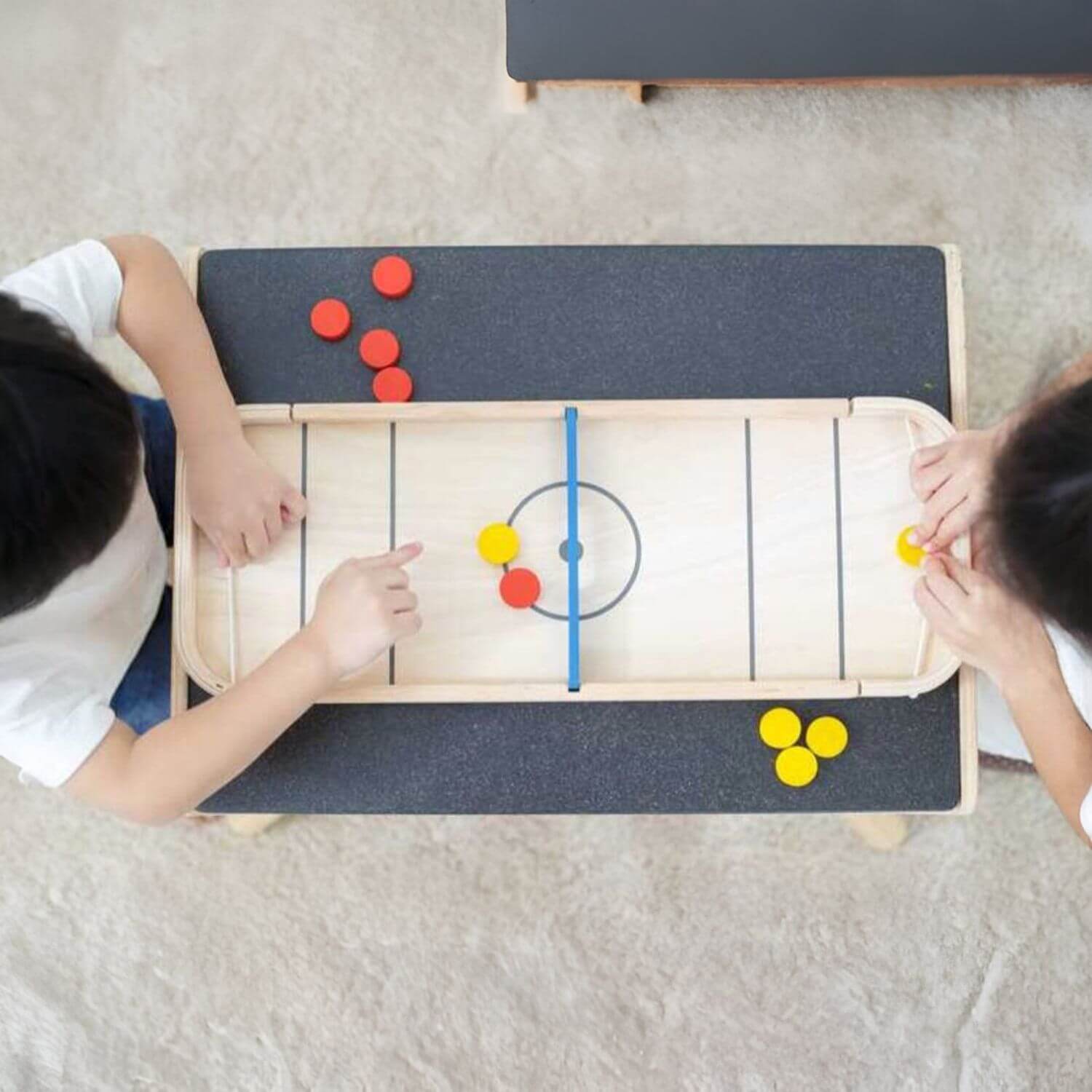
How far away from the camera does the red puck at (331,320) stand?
2.65ft

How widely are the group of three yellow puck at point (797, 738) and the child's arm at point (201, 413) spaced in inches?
13.2

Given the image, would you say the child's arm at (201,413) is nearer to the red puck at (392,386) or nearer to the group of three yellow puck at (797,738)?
the red puck at (392,386)

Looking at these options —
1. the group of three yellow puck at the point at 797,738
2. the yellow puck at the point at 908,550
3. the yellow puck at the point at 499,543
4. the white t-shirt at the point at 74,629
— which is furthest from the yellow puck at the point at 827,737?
the white t-shirt at the point at 74,629

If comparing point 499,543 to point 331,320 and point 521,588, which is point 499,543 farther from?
point 331,320

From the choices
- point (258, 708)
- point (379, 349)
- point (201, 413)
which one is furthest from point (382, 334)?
point (258, 708)

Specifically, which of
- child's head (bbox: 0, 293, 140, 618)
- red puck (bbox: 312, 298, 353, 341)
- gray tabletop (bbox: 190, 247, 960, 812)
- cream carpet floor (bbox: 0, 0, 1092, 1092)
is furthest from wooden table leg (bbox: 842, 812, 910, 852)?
child's head (bbox: 0, 293, 140, 618)

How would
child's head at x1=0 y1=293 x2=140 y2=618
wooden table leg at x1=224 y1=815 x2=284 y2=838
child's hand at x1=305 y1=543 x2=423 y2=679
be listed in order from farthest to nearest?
wooden table leg at x1=224 y1=815 x2=284 y2=838, child's hand at x1=305 y1=543 x2=423 y2=679, child's head at x1=0 y1=293 x2=140 y2=618

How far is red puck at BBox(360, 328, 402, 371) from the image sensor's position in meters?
0.81

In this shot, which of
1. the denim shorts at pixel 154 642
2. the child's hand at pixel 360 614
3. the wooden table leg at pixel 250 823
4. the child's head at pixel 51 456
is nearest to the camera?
the child's head at pixel 51 456

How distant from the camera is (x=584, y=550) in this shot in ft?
2.55

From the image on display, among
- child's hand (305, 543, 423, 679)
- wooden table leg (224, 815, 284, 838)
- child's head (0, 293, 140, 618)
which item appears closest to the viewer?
child's head (0, 293, 140, 618)

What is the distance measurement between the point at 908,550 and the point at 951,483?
5 cm

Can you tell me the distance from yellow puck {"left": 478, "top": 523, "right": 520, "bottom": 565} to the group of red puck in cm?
12

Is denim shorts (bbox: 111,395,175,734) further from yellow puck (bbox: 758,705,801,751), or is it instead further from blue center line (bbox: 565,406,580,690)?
yellow puck (bbox: 758,705,801,751)
